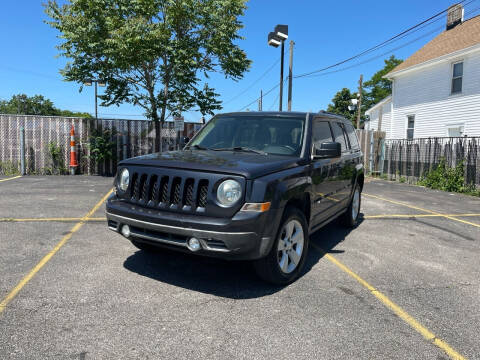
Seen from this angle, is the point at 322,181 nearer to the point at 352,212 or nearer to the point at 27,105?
the point at 352,212

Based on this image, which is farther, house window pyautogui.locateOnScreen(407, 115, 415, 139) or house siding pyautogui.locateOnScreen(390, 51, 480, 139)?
house window pyautogui.locateOnScreen(407, 115, 415, 139)

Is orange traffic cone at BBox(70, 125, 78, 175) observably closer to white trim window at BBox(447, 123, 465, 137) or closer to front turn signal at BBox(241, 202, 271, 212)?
front turn signal at BBox(241, 202, 271, 212)

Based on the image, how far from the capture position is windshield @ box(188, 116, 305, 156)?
13.9 feet

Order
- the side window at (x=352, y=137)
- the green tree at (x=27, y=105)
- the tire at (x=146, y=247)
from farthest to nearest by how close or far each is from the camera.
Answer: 1. the green tree at (x=27, y=105)
2. the side window at (x=352, y=137)
3. the tire at (x=146, y=247)

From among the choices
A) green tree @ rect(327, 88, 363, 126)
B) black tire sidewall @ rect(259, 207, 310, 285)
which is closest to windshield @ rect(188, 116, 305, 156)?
black tire sidewall @ rect(259, 207, 310, 285)

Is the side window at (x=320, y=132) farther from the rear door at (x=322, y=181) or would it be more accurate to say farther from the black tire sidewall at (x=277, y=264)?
the black tire sidewall at (x=277, y=264)

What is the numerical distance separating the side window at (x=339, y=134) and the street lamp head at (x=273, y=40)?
9.91 metres

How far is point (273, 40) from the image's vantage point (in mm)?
14445

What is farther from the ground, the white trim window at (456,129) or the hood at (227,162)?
the white trim window at (456,129)

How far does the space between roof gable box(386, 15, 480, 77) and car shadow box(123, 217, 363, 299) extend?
17.1m

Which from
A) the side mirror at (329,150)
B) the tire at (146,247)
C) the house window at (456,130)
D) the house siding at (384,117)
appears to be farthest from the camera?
the house siding at (384,117)

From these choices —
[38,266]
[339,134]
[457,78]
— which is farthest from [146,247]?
[457,78]

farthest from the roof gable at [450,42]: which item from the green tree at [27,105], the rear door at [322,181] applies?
the green tree at [27,105]

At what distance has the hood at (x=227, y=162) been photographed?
323 cm
